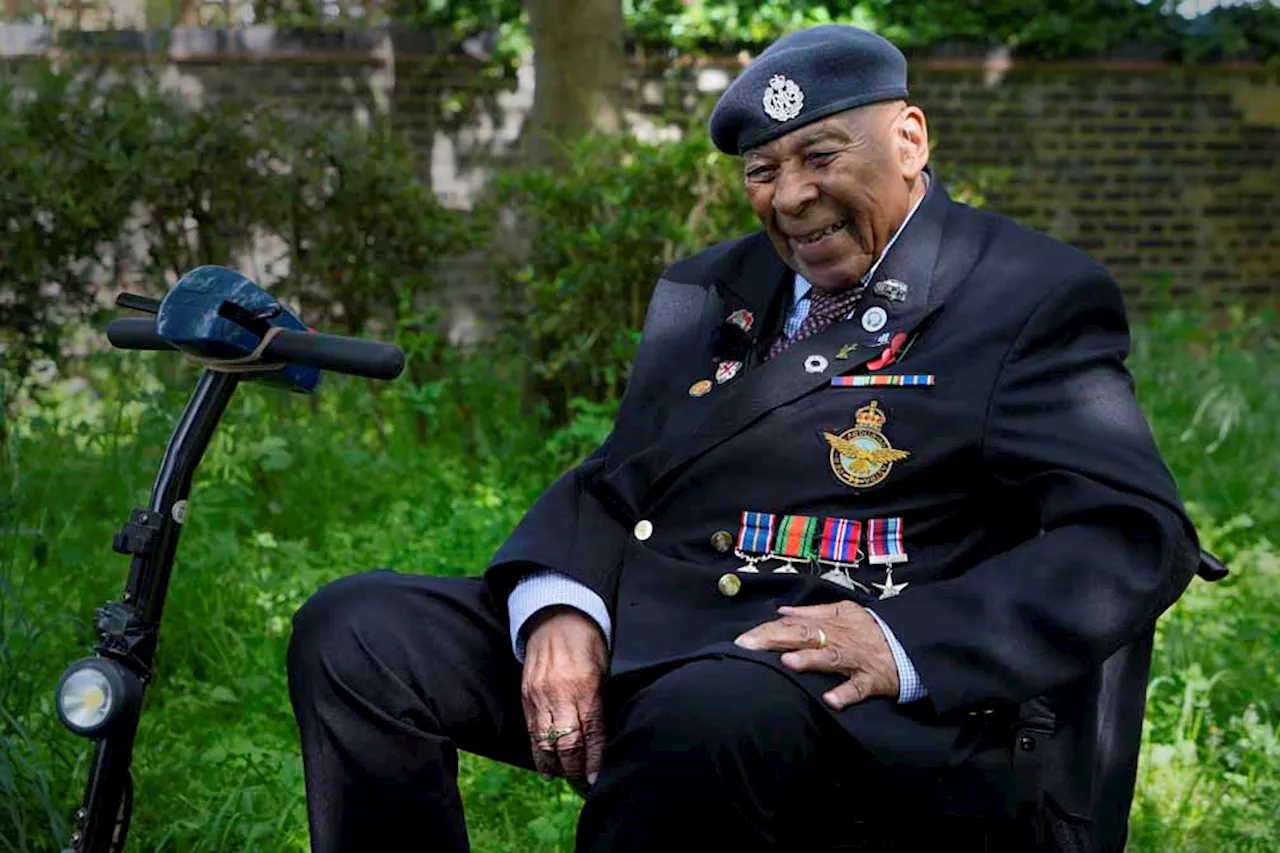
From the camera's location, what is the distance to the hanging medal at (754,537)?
270 centimetres

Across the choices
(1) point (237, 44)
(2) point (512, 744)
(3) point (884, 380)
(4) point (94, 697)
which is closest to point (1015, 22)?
(1) point (237, 44)

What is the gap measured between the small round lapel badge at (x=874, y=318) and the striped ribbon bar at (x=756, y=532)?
35cm

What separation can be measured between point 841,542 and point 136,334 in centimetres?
111

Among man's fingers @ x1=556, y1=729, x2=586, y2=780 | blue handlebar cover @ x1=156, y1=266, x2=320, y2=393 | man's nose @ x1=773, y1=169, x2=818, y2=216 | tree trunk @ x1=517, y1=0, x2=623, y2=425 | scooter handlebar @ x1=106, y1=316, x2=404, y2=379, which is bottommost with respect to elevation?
man's fingers @ x1=556, y1=729, x2=586, y2=780

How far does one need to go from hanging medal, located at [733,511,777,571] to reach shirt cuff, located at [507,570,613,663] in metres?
0.25

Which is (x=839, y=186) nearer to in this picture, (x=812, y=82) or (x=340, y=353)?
(x=812, y=82)

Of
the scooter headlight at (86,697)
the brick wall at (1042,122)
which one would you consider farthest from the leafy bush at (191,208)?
the scooter headlight at (86,697)

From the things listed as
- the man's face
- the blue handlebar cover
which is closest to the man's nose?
the man's face

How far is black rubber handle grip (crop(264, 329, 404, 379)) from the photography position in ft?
7.45

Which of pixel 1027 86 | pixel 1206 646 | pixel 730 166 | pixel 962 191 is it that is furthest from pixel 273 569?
pixel 1027 86

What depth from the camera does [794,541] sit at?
2680 mm

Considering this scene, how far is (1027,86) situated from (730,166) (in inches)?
249

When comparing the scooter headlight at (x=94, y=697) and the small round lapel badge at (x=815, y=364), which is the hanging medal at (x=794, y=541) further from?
the scooter headlight at (x=94, y=697)

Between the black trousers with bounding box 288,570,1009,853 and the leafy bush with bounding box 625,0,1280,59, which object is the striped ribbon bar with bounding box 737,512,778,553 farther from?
the leafy bush with bounding box 625,0,1280,59
